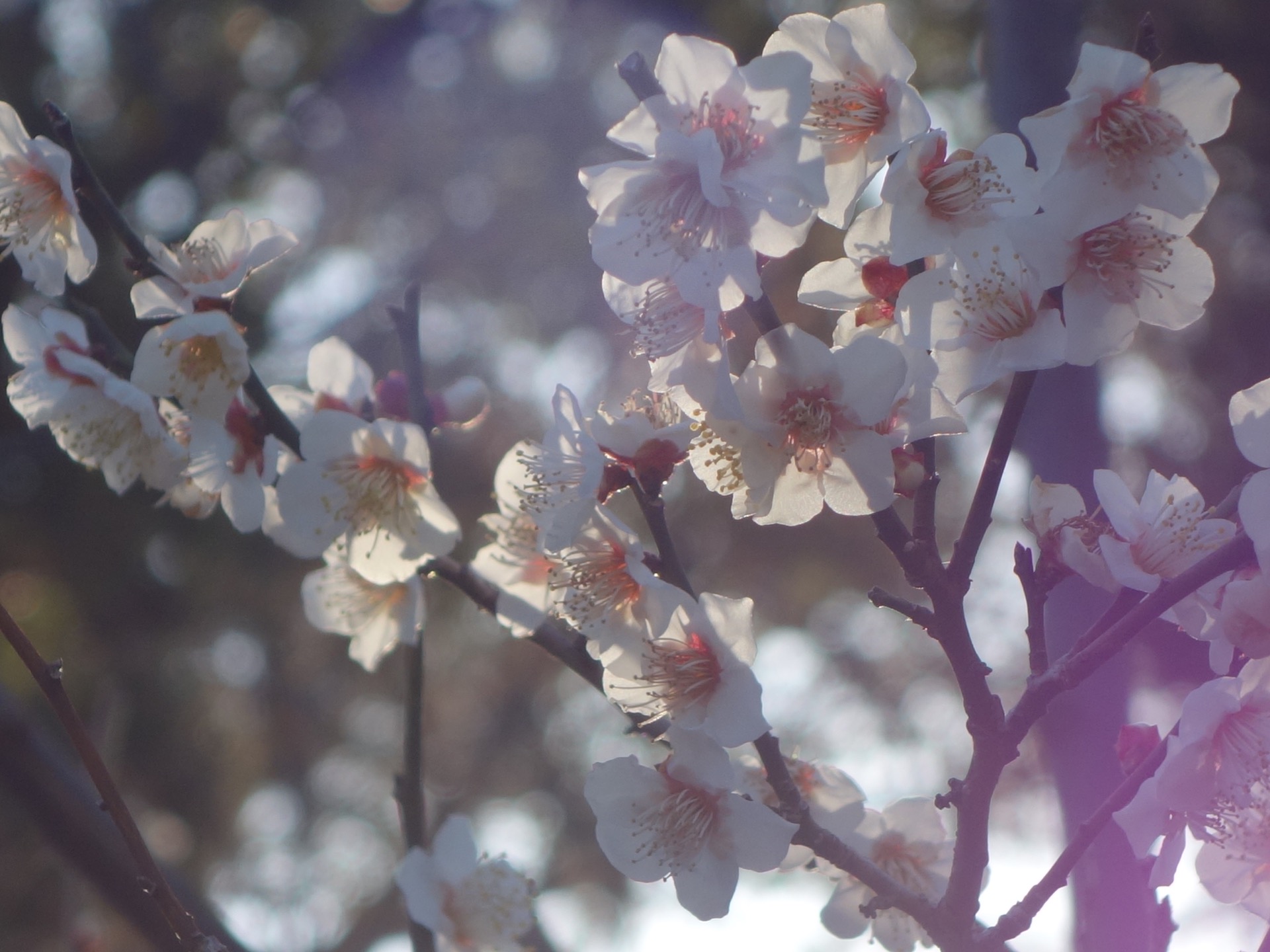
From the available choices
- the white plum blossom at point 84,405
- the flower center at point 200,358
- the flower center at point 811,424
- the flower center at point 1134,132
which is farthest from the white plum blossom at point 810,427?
the white plum blossom at point 84,405

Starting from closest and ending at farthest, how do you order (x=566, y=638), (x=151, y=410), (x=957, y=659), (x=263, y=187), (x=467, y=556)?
(x=957, y=659) < (x=566, y=638) < (x=151, y=410) < (x=467, y=556) < (x=263, y=187)

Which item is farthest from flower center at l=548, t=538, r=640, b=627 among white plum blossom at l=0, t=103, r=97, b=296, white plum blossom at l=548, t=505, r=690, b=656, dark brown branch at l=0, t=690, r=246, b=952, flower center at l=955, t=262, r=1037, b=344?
white plum blossom at l=0, t=103, r=97, b=296

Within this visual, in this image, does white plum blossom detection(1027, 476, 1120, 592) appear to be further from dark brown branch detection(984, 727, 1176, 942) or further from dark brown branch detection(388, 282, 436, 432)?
dark brown branch detection(388, 282, 436, 432)

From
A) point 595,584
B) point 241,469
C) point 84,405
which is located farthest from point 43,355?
point 595,584

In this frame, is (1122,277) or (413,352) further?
(413,352)

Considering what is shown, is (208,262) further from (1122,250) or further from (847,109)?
(1122,250)

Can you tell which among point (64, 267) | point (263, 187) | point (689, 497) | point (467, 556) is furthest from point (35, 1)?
point (64, 267)

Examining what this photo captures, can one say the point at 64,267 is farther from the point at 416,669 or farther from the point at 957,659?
the point at 957,659
